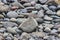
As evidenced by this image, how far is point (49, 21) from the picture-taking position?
2350 millimetres

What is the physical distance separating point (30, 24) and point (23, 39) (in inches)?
7.2

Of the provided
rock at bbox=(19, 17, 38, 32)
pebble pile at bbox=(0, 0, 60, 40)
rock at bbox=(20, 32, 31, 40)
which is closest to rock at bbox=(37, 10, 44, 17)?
pebble pile at bbox=(0, 0, 60, 40)

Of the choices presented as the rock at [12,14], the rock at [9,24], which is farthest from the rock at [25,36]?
the rock at [12,14]

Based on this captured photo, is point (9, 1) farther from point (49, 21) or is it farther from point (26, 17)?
point (49, 21)

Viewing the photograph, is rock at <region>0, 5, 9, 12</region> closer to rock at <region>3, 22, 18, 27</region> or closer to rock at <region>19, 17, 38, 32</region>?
rock at <region>3, 22, 18, 27</region>

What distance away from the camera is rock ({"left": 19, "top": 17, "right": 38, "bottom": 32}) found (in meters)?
2.20

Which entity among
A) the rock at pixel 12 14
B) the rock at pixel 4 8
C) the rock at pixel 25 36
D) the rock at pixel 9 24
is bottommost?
the rock at pixel 25 36

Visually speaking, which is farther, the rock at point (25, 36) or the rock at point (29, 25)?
the rock at point (29, 25)

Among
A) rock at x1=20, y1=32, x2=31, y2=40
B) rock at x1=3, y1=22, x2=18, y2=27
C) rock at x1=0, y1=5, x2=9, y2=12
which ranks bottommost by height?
rock at x1=20, y1=32, x2=31, y2=40

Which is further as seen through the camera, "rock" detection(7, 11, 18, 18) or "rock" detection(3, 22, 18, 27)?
"rock" detection(7, 11, 18, 18)

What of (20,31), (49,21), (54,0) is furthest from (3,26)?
(54,0)

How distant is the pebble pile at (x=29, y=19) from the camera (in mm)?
2150

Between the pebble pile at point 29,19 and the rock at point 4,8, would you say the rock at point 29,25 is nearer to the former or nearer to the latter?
the pebble pile at point 29,19

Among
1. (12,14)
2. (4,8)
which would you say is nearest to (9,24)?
(12,14)
